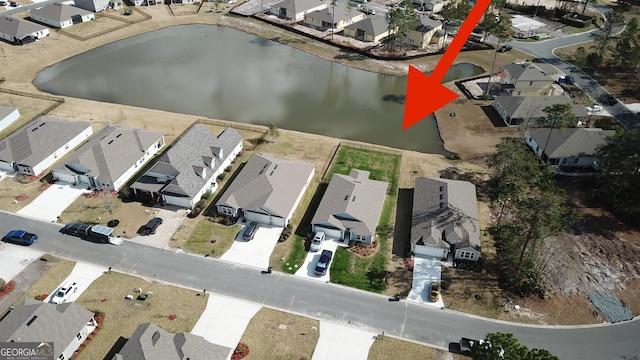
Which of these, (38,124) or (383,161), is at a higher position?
(38,124)

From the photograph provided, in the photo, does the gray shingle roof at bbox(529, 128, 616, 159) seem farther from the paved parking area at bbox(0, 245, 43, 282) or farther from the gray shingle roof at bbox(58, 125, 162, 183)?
the paved parking area at bbox(0, 245, 43, 282)

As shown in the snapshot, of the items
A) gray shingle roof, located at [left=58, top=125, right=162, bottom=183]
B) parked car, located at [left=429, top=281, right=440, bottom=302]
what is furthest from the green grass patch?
parked car, located at [left=429, top=281, right=440, bottom=302]

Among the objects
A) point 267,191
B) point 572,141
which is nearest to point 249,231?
point 267,191

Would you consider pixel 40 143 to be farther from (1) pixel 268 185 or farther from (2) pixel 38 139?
(1) pixel 268 185

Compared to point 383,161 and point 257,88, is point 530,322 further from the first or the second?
point 257,88

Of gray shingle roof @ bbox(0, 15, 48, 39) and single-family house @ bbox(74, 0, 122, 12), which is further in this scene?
single-family house @ bbox(74, 0, 122, 12)

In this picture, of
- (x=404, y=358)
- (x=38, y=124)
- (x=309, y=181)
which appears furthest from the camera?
(x=38, y=124)

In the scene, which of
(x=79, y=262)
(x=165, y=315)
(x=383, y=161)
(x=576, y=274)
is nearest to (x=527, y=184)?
(x=576, y=274)

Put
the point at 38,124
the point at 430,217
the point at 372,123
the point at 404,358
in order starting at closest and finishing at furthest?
1. the point at 404,358
2. the point at 430,217
3. the point at 38,124
4. the point at 372,123
